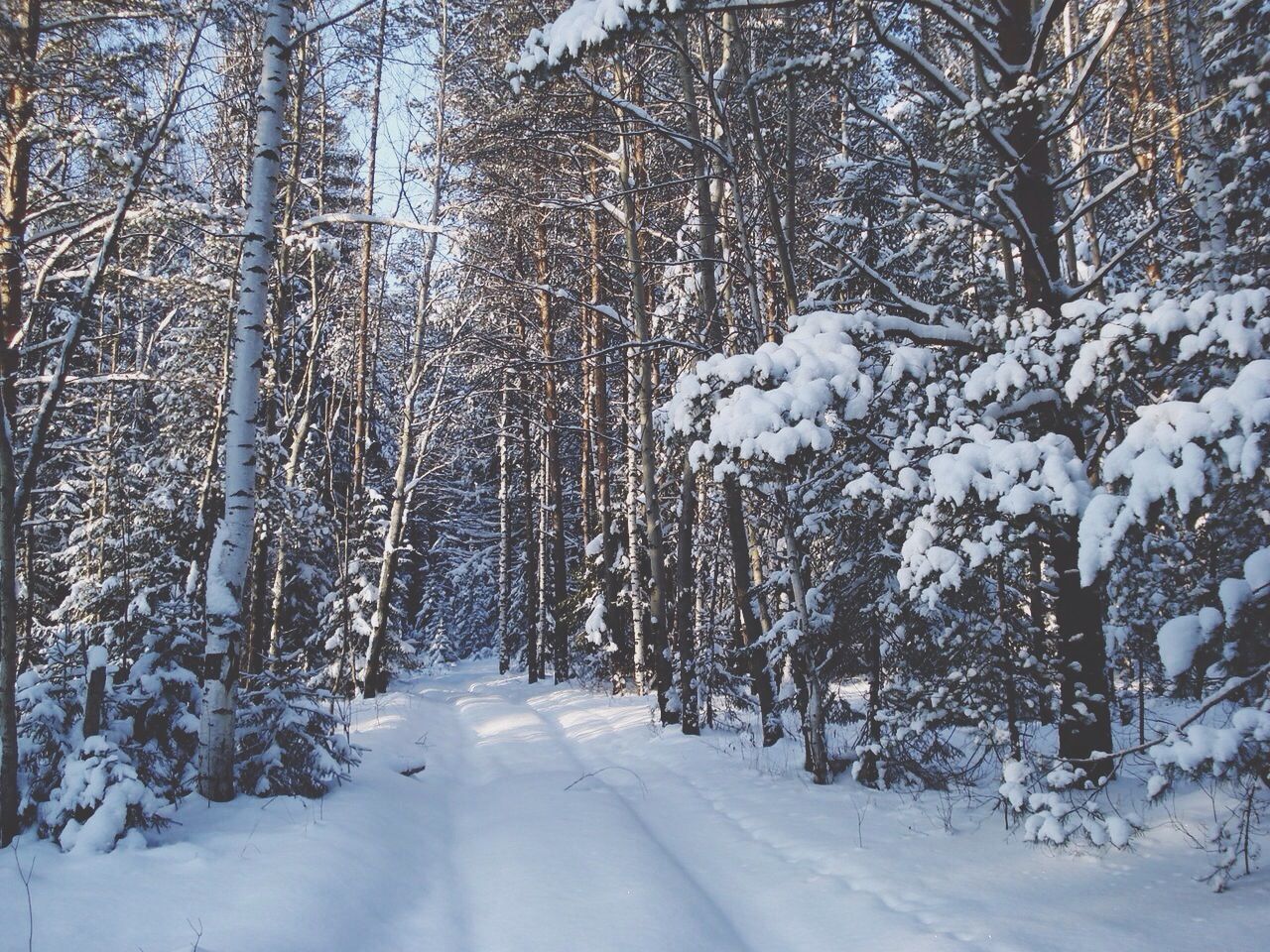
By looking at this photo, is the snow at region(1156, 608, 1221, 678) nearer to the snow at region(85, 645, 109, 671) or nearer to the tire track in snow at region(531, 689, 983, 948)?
the tire track in snow at region(531, 689, 983, 948)

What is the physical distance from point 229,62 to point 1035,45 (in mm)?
9875

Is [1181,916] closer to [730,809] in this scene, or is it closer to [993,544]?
[993,544]

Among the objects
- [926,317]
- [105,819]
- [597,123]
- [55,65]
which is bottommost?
[105,819]

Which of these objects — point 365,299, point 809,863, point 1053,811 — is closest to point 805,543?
point 809,863

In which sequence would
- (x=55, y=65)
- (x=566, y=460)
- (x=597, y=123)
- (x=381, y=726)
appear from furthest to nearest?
(x=566, y=460) < (x=381, y=726) < (x=597, y=123) < (x=55, y=65)

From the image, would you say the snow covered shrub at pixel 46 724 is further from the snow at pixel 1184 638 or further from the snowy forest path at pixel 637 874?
the snow at pixel 1184 638

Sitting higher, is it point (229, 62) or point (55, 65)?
point (229, 62)

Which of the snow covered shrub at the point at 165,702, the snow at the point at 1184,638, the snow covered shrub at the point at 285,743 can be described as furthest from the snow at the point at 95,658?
the snow at the point at 1184,638

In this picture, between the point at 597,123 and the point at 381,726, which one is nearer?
the point at 597,123

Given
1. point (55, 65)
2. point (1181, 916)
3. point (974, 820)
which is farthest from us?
point (974, 820)

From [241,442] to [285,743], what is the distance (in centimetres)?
270

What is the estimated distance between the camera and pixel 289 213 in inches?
456

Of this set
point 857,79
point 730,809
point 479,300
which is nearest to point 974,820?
point 730,809

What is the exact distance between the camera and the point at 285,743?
253 inches
